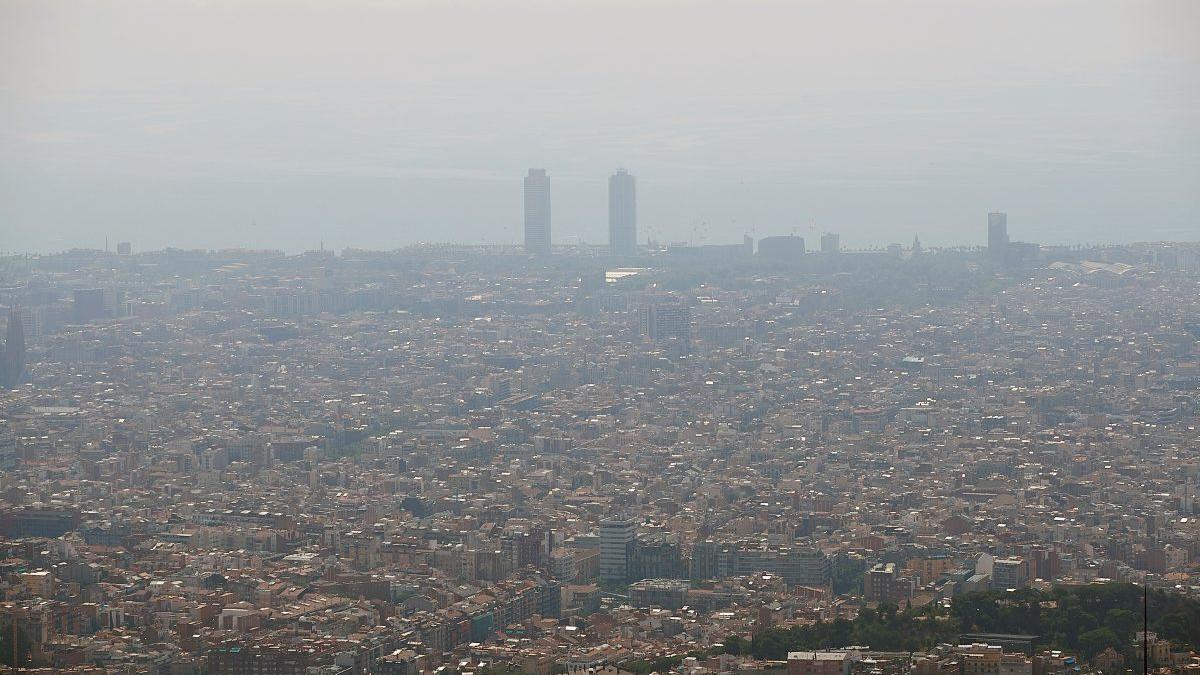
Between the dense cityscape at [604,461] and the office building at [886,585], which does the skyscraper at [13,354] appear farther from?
the office building at [886,585]

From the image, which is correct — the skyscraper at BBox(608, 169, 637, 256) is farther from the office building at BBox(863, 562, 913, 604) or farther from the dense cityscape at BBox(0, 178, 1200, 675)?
the office building at BBox(863, 562, 913, 604)

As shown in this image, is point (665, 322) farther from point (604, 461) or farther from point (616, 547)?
point (616, 547)

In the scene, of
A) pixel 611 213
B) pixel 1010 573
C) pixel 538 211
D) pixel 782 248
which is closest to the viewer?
pixel 1010 573

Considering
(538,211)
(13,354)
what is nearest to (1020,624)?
(13,354)

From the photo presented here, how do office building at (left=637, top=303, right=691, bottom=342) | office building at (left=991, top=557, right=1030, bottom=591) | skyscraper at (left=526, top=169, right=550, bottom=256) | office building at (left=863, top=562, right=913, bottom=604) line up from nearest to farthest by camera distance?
office building at (left=863, top=562, right=913, bottom=604) → office building at (left=991, top=557, right=1030, bottom=591) → office building at (left=637, top=303, right=691, bottom=342) → skyscraper at (left=526, top=169, right=550, bottom=256)

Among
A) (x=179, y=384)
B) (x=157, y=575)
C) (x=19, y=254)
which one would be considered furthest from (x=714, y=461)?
(x=19, y=254)

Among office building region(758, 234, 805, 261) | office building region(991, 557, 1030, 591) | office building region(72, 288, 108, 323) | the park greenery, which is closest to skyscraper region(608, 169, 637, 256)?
office building region(758, 234, 805, 261)
